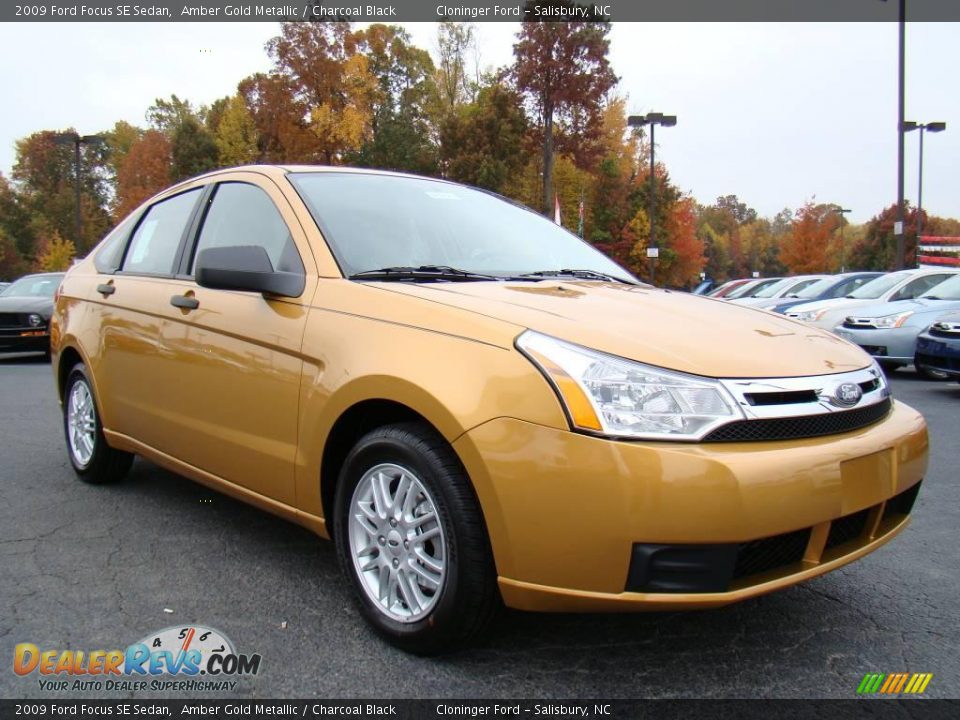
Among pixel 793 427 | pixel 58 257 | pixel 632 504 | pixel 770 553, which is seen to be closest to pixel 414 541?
pixel 632 504

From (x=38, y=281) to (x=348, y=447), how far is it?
13404mm

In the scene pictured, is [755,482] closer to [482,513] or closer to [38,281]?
[482,513]

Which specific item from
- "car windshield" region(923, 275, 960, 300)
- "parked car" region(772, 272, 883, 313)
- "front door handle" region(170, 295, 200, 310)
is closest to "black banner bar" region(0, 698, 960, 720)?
"front door handle" region(170, 295, 200, 310)

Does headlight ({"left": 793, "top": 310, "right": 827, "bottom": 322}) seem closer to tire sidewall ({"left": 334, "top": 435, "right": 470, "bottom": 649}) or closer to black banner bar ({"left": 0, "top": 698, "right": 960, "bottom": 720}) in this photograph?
black banner bar ({"left": 0, "top": 698, "right": 960, "bottom": 720})

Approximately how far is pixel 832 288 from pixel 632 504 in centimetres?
1492

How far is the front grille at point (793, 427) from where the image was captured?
198cm

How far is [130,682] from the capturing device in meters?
2.23

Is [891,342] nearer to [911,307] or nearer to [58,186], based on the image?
[911,307]

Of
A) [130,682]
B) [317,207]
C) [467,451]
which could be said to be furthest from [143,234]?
[467,451]

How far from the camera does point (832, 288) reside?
15.1 meters

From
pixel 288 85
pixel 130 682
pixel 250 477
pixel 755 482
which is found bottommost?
pixel 130 682

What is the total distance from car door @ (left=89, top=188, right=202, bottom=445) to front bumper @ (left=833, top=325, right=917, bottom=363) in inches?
342

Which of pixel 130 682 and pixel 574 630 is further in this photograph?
pixel 574 630

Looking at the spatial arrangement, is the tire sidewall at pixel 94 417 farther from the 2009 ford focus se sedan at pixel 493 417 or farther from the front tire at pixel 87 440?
the 2009 ford focus se sedan at pixel 493 417
